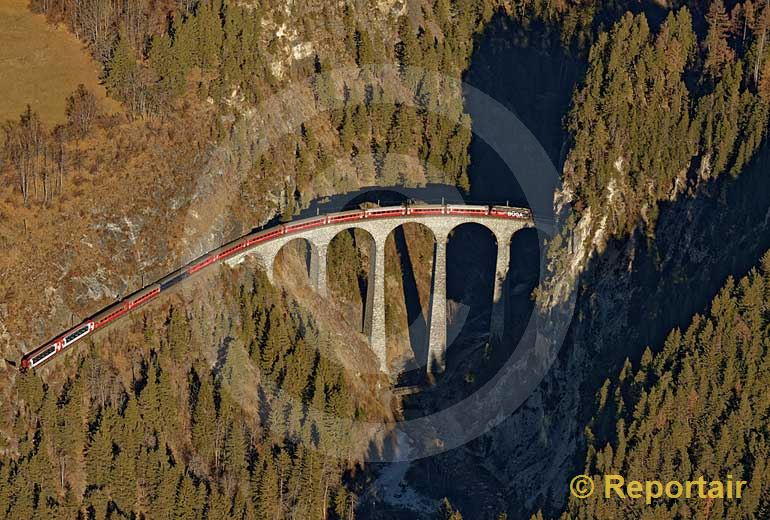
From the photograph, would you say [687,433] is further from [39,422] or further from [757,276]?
[39,422]

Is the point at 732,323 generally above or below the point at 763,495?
above

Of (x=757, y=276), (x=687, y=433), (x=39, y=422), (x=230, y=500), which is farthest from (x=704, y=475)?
(x=39, y=422)

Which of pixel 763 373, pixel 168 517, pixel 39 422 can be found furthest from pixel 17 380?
pixel 763 373

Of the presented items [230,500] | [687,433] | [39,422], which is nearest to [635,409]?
[687,433]

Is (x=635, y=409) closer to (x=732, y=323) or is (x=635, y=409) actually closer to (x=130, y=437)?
(x=732, y=323)

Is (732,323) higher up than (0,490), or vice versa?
(732,323)

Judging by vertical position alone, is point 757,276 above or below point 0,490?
above

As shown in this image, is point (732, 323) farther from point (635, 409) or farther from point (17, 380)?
point (17, 380)
